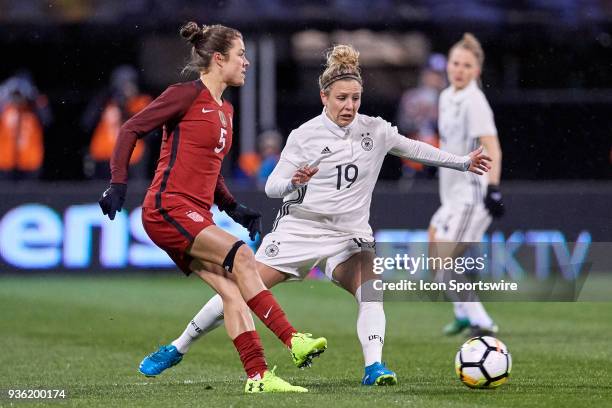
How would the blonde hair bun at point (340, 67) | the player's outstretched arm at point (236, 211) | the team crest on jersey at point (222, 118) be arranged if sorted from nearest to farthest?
the team crest on jersey at point (222, 118) → the blonde hair bun at point (340, 67) → the player's outstretched arm at point (236, 211)

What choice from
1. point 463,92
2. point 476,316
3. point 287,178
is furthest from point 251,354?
point 463,92

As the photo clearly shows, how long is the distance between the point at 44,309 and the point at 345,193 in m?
6.41

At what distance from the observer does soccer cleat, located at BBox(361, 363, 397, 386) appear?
7822mm

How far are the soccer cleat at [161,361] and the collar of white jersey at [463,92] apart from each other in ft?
14.1

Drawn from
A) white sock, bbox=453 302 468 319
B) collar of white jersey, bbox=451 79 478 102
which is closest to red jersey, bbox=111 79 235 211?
white sock, bbox=453 302 468 319

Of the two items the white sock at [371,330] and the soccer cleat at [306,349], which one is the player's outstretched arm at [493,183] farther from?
the soccer cleat at [306,349]

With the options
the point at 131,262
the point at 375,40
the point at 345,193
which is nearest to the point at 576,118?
the point at 375,40

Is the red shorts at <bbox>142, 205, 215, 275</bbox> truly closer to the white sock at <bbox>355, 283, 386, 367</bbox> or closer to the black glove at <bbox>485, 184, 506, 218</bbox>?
the white sock at <bbox>355, 283, 386, 367</bbox>

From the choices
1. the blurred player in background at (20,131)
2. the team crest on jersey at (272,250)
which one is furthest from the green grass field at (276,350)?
the blurred player in background at (20,131)

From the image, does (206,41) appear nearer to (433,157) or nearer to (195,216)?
(195,216)

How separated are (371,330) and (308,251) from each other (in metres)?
0.63

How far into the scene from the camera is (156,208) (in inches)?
301

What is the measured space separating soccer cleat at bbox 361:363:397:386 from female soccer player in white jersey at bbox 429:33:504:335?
3.48m

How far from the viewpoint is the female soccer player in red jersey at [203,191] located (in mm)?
7453
